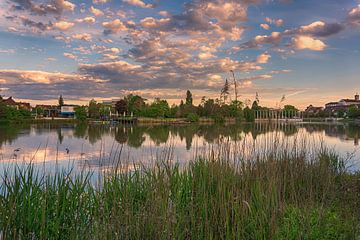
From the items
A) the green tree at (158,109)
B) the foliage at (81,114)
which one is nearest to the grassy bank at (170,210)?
the green tree at (158,109)

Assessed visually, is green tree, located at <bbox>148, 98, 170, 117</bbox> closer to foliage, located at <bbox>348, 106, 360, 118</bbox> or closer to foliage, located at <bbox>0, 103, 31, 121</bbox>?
foliage, located at <bbox>0, 103, 31, 121</bbox>

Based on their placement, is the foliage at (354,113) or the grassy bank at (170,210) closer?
the grassy bank at (170,210)

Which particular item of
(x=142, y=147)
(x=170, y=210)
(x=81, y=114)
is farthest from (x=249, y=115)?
(x=81, y=114)

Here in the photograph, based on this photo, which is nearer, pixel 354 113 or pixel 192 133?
pixel 192 133

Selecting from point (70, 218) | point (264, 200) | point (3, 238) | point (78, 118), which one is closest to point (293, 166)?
point (264, 200)

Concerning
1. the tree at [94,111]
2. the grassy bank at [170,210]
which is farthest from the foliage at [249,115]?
the tree at [94,111]

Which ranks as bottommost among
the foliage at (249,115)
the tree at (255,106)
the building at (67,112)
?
the foliage at (249,115)

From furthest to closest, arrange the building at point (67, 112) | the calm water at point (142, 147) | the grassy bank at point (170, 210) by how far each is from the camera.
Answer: the building at point (67, 112) < the calm water at point (142, 147) < the grassy bank at point (170, 210)

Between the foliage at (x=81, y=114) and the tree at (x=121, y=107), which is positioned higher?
the tree at (x=121, y=107)

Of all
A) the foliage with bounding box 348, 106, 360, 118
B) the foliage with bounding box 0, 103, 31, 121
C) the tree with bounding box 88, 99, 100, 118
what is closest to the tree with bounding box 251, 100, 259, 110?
the foliage with bounding box 0, 103, 31, 121

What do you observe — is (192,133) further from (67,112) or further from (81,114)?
(67,112)

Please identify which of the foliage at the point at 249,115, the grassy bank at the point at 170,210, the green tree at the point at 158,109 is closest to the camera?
the grassy bank at the point at 170,210

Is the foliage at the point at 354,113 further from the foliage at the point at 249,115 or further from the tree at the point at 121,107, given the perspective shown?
the foliage at the point at 249,115

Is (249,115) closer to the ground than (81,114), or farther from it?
closer to the ground
